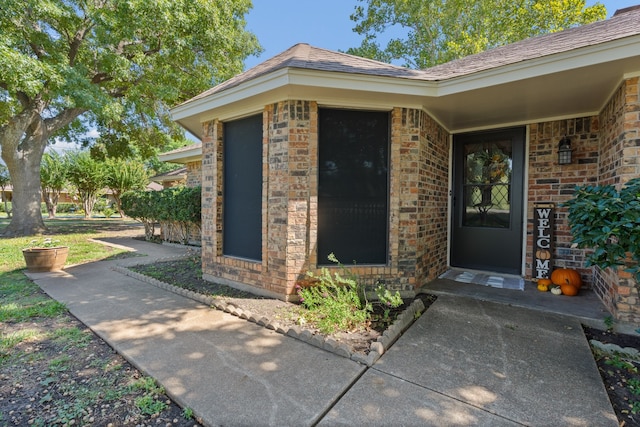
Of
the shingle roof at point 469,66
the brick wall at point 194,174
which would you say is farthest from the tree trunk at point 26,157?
the shingle roof at point 469,66

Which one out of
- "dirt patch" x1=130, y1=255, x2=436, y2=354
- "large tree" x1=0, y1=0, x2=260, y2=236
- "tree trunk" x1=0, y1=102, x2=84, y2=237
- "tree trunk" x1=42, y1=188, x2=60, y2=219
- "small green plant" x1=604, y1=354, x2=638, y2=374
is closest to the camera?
"small green plant" x1=604, y1=354, x2=638, y2=374

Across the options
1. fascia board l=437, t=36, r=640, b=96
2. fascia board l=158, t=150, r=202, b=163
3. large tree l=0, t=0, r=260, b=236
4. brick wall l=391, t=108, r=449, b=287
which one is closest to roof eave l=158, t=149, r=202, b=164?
fascia board l=158, t=150, r=202, b=163

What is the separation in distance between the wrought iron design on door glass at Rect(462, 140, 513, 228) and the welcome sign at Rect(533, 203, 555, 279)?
1.40ft

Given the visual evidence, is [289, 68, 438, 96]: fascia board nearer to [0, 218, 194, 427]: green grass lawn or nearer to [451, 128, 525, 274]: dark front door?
[451, 128, 525, 274]: dark front door

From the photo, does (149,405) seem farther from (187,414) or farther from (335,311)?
(335,311)

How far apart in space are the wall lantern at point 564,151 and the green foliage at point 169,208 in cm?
768

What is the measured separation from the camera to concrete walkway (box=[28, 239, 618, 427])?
184 cm

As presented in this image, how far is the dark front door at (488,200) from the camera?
4.78 metres

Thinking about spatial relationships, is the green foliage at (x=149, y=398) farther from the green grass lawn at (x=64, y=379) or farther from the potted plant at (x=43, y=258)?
the potted plant at (x=43, y=258)

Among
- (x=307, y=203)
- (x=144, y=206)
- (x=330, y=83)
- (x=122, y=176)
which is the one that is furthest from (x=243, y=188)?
(x=122, y=176)

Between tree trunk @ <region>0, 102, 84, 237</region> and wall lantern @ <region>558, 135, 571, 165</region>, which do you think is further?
tree trunk @ <region>0, 102, 84, 237</region>

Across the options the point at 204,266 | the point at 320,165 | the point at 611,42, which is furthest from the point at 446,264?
the point at 204,266

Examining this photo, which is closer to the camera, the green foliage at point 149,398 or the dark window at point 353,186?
the green foliage at point 149,398

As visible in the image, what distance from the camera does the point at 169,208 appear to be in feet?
28.3
